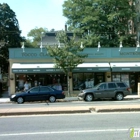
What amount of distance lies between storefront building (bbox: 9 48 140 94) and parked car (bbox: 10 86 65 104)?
6412 millimetres

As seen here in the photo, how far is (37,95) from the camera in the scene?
22.6 m

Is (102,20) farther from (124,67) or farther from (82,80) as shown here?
(124,67)

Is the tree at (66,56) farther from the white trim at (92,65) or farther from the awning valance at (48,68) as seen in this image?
the white trim at (92,65)

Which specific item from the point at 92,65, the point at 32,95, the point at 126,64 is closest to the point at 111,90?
the point at 32,95

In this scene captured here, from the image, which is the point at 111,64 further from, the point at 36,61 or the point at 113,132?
the point at 113,132

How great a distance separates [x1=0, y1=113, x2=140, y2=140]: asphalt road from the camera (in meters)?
7.87

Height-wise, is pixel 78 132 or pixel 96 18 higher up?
pixel 96 18

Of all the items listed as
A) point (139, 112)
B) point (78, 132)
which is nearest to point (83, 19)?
point (139, 112)

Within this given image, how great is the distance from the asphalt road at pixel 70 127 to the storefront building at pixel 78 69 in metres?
17.8

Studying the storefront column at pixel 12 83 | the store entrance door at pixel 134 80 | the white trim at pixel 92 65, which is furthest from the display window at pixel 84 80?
the storefront column at pixel 12 83

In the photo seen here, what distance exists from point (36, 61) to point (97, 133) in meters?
22.9

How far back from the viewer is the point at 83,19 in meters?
47.0

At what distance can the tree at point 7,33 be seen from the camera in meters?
50.1

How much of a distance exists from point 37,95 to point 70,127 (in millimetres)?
13557
